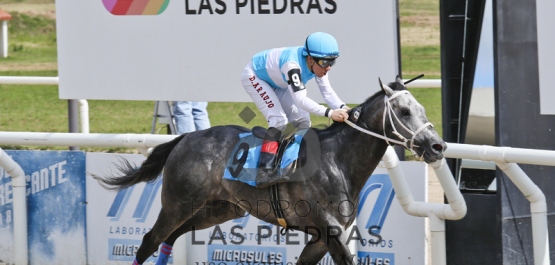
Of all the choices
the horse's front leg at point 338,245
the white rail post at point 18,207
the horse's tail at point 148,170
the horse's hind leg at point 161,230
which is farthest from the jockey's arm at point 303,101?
the white rail post at point 18,207

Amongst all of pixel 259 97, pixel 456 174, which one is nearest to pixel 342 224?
pixel 259 97

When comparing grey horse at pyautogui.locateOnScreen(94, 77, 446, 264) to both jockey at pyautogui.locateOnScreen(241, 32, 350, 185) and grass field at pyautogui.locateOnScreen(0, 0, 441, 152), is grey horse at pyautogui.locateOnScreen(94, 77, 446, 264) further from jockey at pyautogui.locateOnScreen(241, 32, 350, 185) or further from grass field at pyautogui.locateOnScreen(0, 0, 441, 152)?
grass field at pyautogui.locateOnScreen(0, 0, 441, 152)

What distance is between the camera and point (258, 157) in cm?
561

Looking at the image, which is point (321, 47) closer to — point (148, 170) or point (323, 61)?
point (323, 61)

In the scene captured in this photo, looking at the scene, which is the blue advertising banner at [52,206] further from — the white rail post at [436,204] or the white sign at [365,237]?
the white rail post at [436,204]

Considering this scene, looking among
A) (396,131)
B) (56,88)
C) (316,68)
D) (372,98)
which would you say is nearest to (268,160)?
(316,68)

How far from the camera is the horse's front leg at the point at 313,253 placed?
5.57m

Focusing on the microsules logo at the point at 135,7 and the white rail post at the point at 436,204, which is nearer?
the white rail post at the point at 436,204

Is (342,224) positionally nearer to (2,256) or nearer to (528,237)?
(528,237)

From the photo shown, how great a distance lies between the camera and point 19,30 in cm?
2288

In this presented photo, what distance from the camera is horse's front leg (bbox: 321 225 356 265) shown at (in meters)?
5.27

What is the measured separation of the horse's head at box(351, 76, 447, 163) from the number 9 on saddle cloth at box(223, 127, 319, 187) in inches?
15.2

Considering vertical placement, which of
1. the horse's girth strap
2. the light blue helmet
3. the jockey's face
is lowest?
the horse's girth strap

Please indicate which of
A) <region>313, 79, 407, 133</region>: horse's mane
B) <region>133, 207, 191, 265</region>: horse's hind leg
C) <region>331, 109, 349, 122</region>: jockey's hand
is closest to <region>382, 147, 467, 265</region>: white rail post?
<region>313, 79, 407, 133</region>: horse's mane
